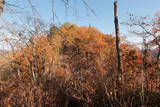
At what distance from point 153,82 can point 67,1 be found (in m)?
3.59

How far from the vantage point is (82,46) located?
85.3ft

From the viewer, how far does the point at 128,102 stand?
371cm

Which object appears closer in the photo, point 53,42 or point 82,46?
point 53,42

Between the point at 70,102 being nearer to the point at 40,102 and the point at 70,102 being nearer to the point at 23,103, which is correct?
the point at 40,102

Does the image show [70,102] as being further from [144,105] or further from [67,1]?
[67,1]

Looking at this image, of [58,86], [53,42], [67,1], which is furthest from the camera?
[53,42]

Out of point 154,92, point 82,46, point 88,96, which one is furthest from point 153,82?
point 82,46

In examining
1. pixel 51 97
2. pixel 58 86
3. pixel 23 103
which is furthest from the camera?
pixel 58 86

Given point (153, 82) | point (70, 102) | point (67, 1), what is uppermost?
point (67, 1)

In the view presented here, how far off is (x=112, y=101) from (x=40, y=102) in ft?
10.3

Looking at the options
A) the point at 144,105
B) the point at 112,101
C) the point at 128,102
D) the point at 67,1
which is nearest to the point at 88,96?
the point at 112,101

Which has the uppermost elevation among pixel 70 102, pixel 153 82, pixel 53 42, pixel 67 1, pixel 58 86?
pixel 53 42

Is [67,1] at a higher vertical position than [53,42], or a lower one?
lower

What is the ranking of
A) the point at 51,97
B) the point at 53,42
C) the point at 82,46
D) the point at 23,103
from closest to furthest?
the point at 23,103
the point at 51,97
the point at 53,42
the point at 82,46
